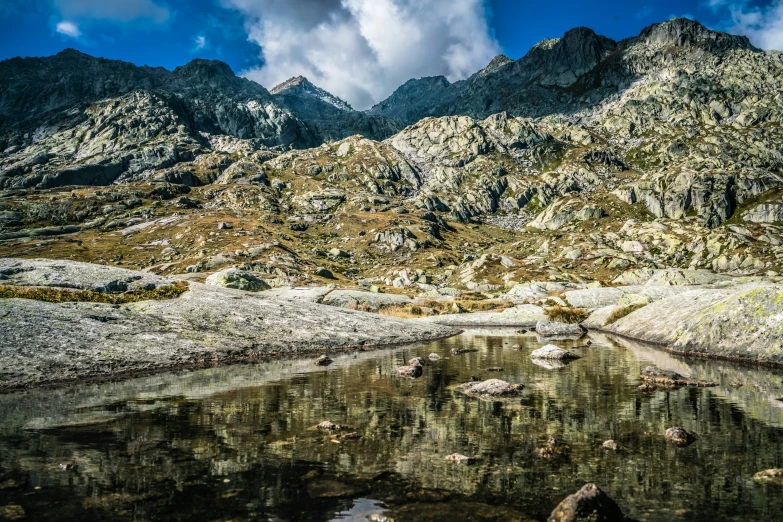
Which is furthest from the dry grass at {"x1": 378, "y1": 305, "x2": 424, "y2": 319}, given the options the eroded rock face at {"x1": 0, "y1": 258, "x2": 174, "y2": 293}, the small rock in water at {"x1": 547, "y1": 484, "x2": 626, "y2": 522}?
the small rock in water at {"x1": 547, "y1": 484, "x2": 626, "y2": 522}

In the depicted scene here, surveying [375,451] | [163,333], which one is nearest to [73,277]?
[163,333]

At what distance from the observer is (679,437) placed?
1436cm

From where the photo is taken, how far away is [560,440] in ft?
47.7

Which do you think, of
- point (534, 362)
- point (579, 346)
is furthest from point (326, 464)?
point (579, 346)

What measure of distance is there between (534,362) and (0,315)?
36518mm

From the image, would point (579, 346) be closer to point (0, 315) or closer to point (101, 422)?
point (101, 422)

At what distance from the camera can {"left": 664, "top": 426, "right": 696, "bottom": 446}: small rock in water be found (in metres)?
14.2

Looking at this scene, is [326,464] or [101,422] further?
[101,422]

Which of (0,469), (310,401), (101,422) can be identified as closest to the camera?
(0,469)

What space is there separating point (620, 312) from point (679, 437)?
5149 centimetres

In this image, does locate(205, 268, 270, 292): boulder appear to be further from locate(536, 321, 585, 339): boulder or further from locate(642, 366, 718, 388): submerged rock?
locate(642, 366, 718, 388): submerged rock

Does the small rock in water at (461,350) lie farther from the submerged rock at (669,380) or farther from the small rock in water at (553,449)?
the small rock in water at (553,449)

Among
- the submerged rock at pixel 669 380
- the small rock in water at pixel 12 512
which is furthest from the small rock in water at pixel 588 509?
the submerged rock at pixel 669 380

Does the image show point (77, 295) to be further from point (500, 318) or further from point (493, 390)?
point (500, 318)
